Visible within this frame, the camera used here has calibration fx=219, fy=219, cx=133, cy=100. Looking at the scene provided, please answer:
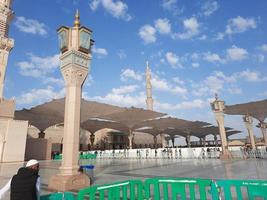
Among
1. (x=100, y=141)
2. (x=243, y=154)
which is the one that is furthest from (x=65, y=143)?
(x=100, y=141)

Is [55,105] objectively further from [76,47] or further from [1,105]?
[76,47]

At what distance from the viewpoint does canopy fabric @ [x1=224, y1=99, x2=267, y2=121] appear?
21516mm

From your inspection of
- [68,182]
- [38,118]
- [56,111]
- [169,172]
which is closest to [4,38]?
[38,118]

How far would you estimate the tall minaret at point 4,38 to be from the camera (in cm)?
2483

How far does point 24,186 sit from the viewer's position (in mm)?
2564

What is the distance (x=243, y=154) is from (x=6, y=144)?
20.0m

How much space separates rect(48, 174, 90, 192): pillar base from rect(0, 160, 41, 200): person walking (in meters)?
3.32

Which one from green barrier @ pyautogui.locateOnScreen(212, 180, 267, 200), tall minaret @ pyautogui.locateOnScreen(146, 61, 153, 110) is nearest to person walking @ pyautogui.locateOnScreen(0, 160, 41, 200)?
green barrier @ pyautogui.locateOnScreen(212, 180, 267, 200)

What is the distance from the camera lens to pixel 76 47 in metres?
6.98

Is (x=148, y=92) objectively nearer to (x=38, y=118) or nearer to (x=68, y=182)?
(x=38, y=118)

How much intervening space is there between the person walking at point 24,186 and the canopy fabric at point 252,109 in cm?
2218

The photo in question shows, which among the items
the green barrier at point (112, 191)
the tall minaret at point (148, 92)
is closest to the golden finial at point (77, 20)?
the green barrier at point (112, 191)

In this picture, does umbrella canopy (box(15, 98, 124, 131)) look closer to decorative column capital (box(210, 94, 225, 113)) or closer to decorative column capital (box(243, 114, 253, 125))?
decorative column capital (box(210, 94, 225, 113))

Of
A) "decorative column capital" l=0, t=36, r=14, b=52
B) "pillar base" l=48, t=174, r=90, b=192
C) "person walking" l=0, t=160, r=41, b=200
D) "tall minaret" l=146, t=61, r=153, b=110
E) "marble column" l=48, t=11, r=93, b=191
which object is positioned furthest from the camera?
"tall minaret" l=146, t=61, r=153, b=110
